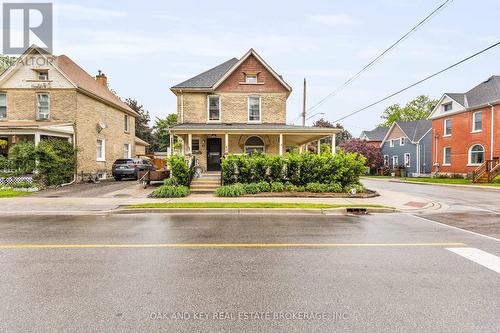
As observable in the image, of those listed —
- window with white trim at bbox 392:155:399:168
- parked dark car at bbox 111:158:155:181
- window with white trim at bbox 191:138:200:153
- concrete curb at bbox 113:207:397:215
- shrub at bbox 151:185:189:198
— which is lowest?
concrete curb at bbox 113:207:397:215

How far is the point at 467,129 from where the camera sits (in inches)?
1134

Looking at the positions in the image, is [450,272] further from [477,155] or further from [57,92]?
[477,155]

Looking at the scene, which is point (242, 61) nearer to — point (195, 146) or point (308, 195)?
point (195, 146)

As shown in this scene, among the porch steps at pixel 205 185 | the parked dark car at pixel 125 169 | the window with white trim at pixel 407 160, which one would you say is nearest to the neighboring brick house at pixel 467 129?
the window with white trim at pixel 407 160

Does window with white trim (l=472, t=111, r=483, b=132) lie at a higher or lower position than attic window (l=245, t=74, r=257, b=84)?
lower

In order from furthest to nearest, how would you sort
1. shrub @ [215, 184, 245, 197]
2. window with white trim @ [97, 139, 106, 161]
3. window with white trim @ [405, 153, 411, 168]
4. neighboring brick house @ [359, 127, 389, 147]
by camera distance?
neighboring brick house @ [359, 127, 389, 147] < window with white trim @ [405, 153, 411, 168] < window with white trim @ [97, 139, 106, 161] < shrub @ [215, 184, 245, 197]

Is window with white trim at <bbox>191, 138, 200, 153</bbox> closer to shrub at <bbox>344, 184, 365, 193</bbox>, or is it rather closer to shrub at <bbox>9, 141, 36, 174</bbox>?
shrub at <bbox>9, 141, 36, 174</bbox>

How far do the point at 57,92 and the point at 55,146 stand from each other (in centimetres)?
476

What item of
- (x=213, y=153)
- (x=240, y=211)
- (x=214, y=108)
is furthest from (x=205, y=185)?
(x=214, y=108)

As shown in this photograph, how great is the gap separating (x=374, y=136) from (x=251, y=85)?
3686 cm

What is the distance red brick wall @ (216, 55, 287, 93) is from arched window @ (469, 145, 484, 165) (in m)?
Answer: 19.8

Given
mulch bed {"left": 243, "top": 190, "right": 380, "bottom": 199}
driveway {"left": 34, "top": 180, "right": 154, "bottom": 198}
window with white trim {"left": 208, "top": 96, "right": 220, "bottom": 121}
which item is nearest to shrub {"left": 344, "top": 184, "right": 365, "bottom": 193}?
mulch bed {"left": 243, "top": 190, "right": 380, "bottom": 199}

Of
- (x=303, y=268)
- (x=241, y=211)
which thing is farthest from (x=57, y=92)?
(x=303, y=268)

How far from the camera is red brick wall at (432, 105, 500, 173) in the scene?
85.7 feet
